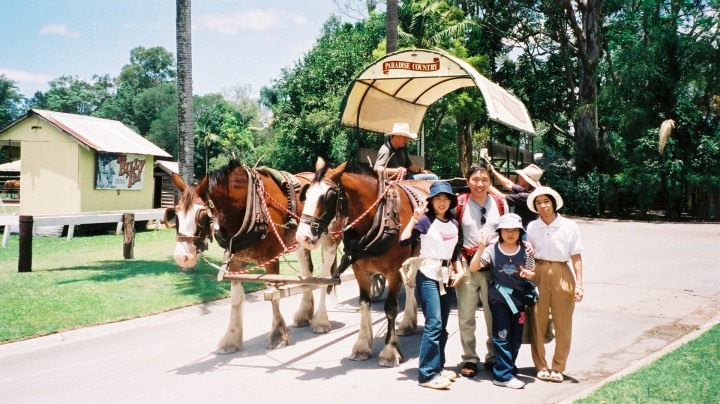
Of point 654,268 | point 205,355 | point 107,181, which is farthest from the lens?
point 107,181

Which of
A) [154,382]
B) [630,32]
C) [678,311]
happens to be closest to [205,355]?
[154,382]

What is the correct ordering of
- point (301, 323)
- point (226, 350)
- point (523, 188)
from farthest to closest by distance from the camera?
point (301, 323) < point (523, 188) < point (226, 350)

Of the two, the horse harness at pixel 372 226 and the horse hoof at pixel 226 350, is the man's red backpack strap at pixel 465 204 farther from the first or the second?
the horse hoof at pixel 226 350

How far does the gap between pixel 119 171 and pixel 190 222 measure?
1826 centimetres

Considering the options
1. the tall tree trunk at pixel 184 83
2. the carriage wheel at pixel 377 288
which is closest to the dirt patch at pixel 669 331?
the carriage wheel at pixel 377 288

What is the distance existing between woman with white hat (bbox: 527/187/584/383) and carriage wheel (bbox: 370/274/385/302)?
374 centimetres

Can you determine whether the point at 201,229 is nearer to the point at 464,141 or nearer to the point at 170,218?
the point at 170,218

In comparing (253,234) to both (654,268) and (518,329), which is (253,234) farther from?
(654,268)

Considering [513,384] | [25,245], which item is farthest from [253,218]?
[25,245]

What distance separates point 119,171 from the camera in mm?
21891

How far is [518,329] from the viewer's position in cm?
511

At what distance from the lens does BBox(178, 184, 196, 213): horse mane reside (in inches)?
220

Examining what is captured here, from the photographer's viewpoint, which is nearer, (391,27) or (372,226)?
(372,226)

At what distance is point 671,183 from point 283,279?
75.2 ft
